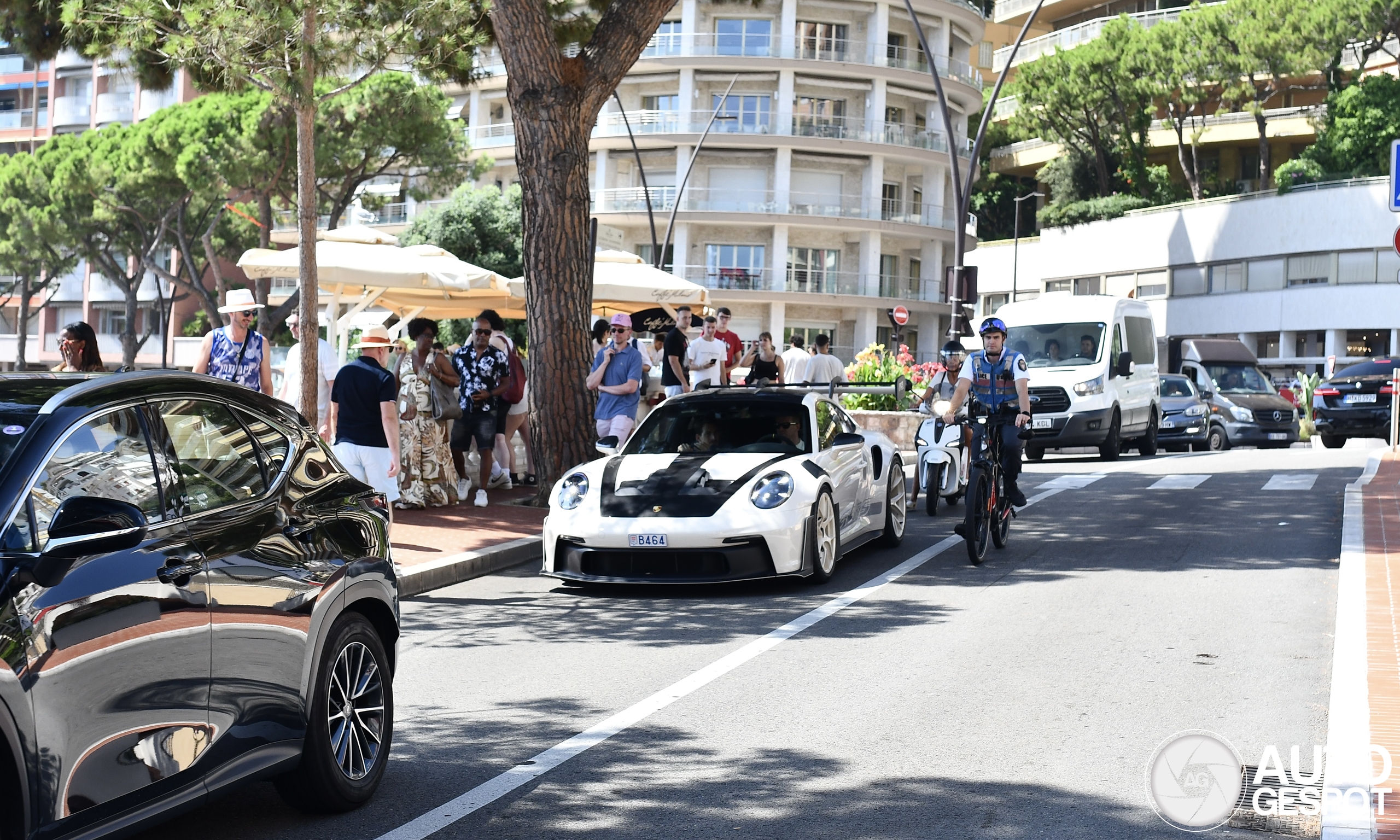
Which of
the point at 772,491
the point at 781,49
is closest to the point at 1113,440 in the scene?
the point at 772,491

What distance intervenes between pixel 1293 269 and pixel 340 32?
1936 inches

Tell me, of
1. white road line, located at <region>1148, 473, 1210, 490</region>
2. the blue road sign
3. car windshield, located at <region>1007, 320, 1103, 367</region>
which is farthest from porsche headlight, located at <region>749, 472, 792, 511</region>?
car windshield, located at <region>1007, 320, 1103, 367</region>

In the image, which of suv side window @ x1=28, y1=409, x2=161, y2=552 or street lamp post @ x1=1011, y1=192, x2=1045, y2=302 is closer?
suv side window @ x1=28, y1=409, x2=161, y2=552

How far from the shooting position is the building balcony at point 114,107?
77062mm

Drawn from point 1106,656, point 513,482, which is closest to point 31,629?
point 1106,656

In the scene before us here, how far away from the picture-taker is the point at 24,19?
1627cm

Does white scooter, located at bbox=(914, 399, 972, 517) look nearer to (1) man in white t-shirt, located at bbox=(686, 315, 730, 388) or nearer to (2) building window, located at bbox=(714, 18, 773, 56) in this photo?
(1) man in white t-shirt, located at bbox=(686, 315, 730, 388)

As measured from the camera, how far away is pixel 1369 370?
29219mm

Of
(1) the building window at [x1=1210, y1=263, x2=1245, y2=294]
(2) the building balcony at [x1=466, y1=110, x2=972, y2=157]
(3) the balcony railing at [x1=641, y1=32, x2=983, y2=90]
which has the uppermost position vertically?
(3) the balcony railing at [x1=641, y1=32, x2=983, y2=90]

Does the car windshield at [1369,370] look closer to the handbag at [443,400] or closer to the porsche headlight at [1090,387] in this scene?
the porsche headlight at [1090,387]

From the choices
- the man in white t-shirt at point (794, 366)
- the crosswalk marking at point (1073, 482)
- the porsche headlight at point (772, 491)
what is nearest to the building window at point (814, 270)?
the man in white t-shirt at point (794, 366)

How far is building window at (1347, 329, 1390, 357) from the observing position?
54406 millimetres

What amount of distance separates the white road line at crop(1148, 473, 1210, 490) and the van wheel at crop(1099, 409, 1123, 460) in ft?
11.0

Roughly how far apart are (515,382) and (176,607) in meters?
11.6
